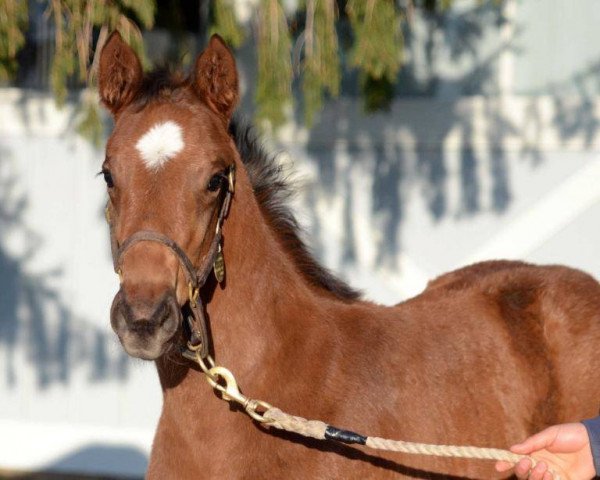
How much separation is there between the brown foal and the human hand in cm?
62

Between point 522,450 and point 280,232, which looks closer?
point 522,450

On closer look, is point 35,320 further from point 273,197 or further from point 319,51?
point 273,197

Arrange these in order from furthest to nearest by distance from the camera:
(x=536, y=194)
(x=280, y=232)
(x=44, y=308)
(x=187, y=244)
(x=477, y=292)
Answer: (x=44, y=308) < (x=536, y=194) < (x=477, y=292) < (x=280, y=232) < (x=187, y=244)

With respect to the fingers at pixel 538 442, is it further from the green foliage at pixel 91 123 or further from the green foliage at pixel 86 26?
the green foliage at pixel 91 123

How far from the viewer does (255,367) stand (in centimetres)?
327

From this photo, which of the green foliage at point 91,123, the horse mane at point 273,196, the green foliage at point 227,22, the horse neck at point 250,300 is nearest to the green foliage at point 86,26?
the green foliage at point 91,123

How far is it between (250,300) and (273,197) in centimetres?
48

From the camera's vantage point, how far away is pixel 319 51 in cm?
543

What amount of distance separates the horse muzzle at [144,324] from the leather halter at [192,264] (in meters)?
0.15

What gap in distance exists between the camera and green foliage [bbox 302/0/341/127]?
5.38m

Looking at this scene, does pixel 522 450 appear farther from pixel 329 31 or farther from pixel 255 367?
pixel 329 31

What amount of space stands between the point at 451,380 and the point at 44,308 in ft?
14.6

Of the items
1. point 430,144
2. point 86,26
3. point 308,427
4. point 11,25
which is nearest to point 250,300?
point 308,427

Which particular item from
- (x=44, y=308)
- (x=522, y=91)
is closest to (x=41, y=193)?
(x=44, y=308)
